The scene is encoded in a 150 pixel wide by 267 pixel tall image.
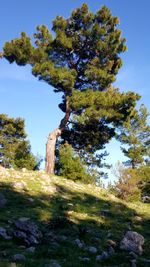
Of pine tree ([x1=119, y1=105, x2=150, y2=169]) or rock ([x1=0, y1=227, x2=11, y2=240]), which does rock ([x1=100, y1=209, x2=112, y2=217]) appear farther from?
pine tree ([x1=119, y1=105, x2=150, y2=169])

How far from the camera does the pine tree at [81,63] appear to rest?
114 ft

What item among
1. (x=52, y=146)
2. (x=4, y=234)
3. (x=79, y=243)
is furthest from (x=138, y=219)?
(x=52, y=146)

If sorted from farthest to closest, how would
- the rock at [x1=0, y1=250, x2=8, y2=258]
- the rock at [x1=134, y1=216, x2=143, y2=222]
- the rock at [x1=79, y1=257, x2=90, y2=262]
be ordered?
the rock at [x1=134, y1=216, x2=143, y2=222], the rock at [x1=79, y1=257, x2=90, y2=262], the rock at [x1=0, y1=250, x2=8, y2=258]

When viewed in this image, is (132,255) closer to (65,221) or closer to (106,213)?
(65,221)

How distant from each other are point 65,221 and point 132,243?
3.15 metres

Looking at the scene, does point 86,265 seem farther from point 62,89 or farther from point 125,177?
point 62,89

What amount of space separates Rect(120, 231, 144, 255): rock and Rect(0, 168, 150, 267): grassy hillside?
0.62ft

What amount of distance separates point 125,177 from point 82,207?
390 inches

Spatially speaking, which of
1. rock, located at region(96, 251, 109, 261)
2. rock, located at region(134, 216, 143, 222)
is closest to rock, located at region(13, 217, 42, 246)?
rock, located at region(96, 251, 109, 261)

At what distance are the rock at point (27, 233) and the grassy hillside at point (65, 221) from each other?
5.4 inches

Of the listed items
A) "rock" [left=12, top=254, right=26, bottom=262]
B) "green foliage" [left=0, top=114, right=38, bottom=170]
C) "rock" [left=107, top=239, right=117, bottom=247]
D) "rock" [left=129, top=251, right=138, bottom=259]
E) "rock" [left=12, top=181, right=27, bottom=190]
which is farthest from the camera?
"green foliage" [left=0, top=114, right=38, bottom=170]

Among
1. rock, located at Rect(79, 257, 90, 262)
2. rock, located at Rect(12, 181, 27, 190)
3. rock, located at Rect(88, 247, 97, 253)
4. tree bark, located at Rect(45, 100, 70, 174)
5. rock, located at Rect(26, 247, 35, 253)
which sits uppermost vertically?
tree bark, located at Rect(45, 100, 70, 174)

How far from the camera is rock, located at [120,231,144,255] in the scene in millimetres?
12284

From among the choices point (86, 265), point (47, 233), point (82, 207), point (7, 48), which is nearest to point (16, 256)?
point (86, 265)
